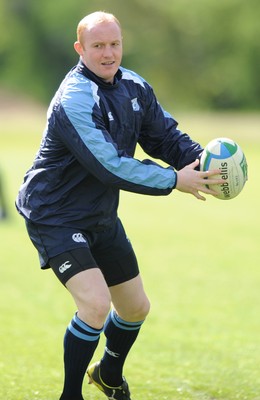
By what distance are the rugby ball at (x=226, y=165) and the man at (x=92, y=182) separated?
0.07 metres

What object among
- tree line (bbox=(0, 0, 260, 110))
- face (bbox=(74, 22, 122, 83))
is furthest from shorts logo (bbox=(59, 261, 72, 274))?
tree line (bbox=(0, 0, 260, 110))

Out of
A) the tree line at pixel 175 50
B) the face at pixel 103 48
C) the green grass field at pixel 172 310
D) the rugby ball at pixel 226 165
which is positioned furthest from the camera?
the tree line at pixel 175 50

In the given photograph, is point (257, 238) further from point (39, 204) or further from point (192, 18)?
point (192, 18)

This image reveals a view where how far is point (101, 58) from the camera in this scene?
600 cm

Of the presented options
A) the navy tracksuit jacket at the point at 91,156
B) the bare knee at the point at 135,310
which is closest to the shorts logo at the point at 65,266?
the navy tracksuit jacket at the point at 91,156

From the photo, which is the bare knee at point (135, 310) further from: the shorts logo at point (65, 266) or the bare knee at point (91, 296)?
the shorts logo at point (65, 266)

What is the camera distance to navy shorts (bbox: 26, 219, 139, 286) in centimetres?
602

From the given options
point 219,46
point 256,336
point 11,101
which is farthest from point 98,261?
point 219,46

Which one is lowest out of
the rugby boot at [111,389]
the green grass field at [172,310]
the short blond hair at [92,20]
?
the green grass field at [172,310]

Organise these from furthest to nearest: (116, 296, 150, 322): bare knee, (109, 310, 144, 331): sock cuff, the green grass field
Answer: the green grass field
(109, 310, 144, 331): sock cuff
(116, 296, 150, 322): bare knee

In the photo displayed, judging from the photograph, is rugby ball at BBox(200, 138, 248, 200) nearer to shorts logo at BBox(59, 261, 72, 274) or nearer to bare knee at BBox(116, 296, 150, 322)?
bare knee at BBox(116, 296, 150, 322)

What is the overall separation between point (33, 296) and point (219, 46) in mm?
72635

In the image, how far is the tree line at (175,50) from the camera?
80500mm

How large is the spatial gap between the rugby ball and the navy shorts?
0.75m
